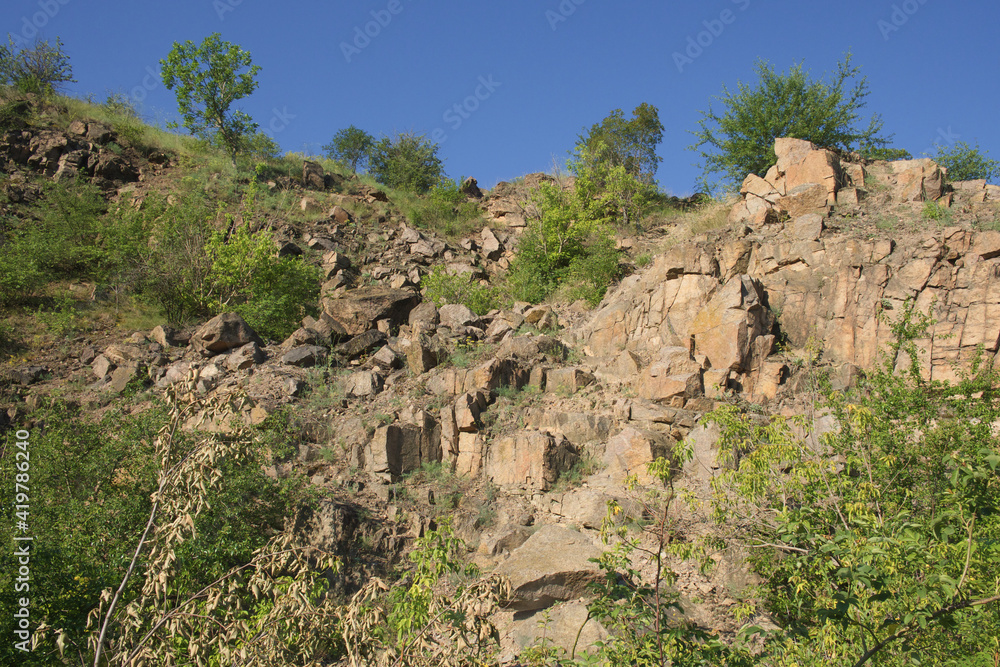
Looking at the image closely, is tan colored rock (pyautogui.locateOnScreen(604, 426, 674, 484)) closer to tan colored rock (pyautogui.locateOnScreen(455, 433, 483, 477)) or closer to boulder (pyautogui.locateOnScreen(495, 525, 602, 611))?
boulder (pyautogui.locateOnScreen(495, 525, 602, 611))

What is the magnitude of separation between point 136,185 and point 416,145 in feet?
40.7

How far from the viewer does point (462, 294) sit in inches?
612

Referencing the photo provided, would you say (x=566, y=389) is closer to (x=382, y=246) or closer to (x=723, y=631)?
(x=723, y=631)

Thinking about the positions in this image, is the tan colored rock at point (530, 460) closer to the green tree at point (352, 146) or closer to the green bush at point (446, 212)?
the green bush at point (446, 212)

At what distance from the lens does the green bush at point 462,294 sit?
602 inches

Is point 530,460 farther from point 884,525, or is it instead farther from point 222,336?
point 222,336

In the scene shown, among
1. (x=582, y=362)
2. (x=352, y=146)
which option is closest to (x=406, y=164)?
(x=352, y=146)

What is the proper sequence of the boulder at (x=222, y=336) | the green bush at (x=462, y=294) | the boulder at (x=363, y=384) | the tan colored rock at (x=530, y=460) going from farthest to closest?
the green bush at (x=462, y=294)
the boulder at (x=222, y=336)
the boulder at (x=363, y=384)
the tan colored rock at (x=530, y=460)

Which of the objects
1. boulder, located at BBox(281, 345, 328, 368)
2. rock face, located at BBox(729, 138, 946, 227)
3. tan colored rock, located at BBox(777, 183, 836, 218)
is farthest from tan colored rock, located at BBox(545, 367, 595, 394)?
tan colored rock, located at BBox(777, 183, 836, 218)

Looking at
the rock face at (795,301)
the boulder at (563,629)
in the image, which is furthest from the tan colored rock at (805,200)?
the boulder at (563,629)

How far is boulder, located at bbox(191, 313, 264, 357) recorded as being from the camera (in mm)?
13367

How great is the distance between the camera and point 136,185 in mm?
20672

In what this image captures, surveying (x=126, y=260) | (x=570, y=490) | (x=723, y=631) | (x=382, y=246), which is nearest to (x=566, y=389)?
(x=570, y=490)

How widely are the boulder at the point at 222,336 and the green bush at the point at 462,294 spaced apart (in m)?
4.68
